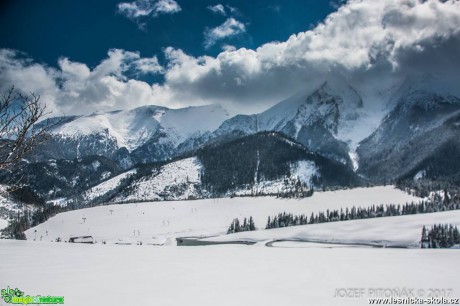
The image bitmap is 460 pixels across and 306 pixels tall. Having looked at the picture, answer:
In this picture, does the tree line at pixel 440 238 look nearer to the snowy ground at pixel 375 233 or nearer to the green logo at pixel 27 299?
the snowy ground at pixel 375 233

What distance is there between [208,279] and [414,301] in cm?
773

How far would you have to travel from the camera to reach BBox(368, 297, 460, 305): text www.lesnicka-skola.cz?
1380 cm

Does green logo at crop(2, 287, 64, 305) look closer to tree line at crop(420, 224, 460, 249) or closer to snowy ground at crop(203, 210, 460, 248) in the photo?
tree line at crop(420, 224, 460, 249)

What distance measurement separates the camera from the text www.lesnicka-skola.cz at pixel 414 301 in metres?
13.8

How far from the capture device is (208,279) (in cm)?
1698

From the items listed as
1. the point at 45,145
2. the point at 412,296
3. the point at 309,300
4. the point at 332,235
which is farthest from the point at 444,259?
the point at 332,235

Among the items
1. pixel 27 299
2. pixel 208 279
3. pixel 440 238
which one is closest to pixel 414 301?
pixel 208 279

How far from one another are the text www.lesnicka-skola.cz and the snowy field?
1.73ft

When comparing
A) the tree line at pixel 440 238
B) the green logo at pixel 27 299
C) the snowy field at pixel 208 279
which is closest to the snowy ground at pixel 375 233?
the tree line at pixel 440 238

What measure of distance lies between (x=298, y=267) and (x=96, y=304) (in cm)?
1170

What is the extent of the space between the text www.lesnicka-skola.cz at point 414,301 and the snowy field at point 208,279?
528 millimetres

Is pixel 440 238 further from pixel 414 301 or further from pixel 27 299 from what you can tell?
pixel 27 299

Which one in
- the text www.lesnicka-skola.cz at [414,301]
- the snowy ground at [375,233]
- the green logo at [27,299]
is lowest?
the snowy ground at [375,233]

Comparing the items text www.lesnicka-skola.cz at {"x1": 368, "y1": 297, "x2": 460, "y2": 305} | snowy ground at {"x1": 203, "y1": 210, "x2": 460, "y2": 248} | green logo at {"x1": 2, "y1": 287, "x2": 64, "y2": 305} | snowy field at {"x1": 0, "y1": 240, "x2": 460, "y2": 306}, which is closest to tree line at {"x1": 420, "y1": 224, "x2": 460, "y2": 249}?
snowy ground at {"x1": 203, "y1": 210, "x2": 460, "y2": 248}
